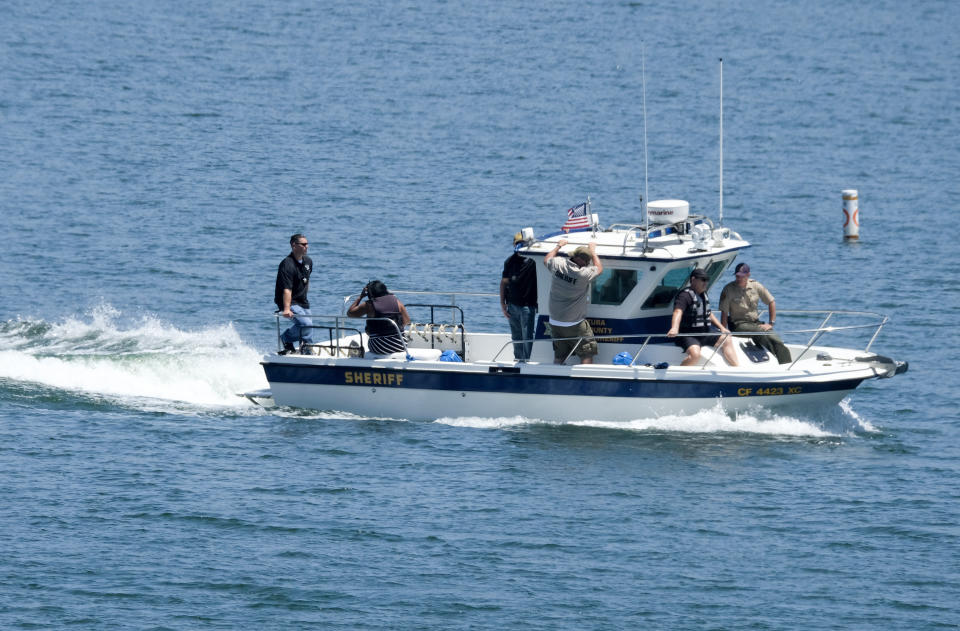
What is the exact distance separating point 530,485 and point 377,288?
3.85m

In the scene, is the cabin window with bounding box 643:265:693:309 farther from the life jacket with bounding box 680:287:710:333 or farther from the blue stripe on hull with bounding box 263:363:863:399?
the blue stripe on hull with bounding box 263:363:863:399

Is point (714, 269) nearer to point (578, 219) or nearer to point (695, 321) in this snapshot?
point (695, 321)

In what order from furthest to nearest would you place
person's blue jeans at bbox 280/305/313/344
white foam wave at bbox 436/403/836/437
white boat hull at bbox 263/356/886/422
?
1. person's blue jeans at bbox 280/305/313/344
2. white foam wave at bbox 436/403/836/437
3. white boat hull at bbox 263/356/886/422

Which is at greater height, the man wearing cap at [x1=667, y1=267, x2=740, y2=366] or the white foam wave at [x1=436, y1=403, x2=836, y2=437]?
the man wearing cap at [x1=667, y1=267, x2=740, y2=366]

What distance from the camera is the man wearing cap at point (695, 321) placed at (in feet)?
71.7

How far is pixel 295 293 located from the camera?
76.0 feet

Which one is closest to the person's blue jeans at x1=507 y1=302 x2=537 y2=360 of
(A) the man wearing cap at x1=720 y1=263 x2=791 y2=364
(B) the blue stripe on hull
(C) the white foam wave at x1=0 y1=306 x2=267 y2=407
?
(B) the blue stripe on hull

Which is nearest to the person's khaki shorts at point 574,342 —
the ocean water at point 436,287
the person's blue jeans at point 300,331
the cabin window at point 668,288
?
the cabin window at point 668,288

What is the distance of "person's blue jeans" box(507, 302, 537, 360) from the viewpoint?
22.9 meters

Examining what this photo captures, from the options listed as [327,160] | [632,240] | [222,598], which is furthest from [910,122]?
[222,598]

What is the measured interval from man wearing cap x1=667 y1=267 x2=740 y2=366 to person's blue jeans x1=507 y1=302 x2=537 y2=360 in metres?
2.02

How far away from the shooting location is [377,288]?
22.6 meters

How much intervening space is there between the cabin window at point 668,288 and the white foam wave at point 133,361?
21.0 ft

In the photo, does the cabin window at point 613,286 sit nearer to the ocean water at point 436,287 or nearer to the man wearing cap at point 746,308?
the man wearing cap at point 746,308
